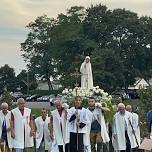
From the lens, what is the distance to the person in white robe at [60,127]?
18.9m

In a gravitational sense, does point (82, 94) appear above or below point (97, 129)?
above

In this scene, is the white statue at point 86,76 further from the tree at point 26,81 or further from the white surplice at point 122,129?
the tree at point 26,81

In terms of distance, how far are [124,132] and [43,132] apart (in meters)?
2.43

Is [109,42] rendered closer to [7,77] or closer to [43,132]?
[7,77]

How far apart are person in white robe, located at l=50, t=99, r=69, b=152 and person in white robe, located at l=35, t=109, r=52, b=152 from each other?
97cm

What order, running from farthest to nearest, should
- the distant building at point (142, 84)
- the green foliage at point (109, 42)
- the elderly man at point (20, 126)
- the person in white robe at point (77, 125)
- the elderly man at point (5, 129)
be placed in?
the green foliage at point (109, 42)
the distant building at point (142, 84)
the person in white robe at point (77, 125)
the elderly man at point (5, 129)
the elderly man at point (20, 126)

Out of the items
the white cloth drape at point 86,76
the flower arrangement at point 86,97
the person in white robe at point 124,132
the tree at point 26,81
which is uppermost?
the tree at point 26,81

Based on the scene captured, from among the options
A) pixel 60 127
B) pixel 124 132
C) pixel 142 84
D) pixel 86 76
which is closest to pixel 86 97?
pixel 124 132

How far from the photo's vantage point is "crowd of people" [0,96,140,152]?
17891 millimetres

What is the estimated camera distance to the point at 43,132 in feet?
66.5

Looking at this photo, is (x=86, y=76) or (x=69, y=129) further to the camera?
(x=86, y=76)

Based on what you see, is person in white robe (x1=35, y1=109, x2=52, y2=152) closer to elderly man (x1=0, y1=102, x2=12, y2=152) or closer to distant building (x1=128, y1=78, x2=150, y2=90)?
elderly man (x1=0, y1=102, x2=12, y2=152)

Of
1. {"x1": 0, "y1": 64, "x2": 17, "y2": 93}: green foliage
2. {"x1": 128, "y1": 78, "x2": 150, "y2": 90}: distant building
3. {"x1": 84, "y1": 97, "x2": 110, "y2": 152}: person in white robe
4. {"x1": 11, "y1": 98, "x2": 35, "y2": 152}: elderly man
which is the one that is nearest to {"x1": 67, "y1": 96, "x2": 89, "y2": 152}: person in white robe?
{"x1": 84, "y1": 97, "x2": 110, "y2": 152}: person in white robe

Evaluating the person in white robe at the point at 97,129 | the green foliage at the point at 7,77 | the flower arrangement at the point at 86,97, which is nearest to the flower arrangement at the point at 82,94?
the flower arrangement at the point at 86,97
